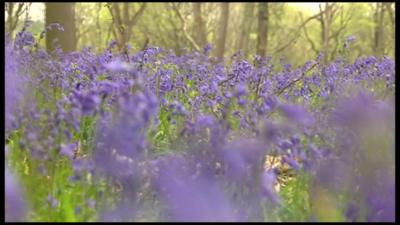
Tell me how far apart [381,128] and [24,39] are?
2268 mm

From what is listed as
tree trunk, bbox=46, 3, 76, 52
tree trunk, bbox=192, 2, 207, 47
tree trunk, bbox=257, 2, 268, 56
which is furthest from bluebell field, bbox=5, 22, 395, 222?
tree trunk, bbox=192, 2, 207, 47

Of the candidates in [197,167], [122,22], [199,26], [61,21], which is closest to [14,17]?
[61,21]

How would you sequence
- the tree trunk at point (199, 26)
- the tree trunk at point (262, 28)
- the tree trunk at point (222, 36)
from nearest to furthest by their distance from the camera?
1. the tree trunk at point (262, 28)
2. the tree trunk at point (222, 36)
3. the tree trunk at point (199, 26)

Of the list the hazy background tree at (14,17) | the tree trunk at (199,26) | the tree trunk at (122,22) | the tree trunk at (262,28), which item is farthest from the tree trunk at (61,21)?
the tree trunk at (199,26)

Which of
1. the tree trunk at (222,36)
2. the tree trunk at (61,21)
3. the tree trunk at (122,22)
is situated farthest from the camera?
the tree trunk at (222,36)

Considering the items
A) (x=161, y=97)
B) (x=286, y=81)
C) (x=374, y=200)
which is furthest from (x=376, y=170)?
(x=286, y=81)

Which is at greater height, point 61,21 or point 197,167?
point 61,21

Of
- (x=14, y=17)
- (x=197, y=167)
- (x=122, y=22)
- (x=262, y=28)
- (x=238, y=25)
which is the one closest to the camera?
(x=197, y=167)

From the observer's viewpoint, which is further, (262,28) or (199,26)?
(199,26)

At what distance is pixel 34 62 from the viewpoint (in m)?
3.95

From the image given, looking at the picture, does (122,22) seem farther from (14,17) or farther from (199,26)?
(14,17)

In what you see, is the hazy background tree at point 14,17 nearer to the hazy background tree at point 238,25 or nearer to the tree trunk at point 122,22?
the tree trunk at point 122,22

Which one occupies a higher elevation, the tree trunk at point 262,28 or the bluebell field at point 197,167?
the tree trunk at point 262,28

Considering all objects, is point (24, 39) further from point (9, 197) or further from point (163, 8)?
point (163, 8)
